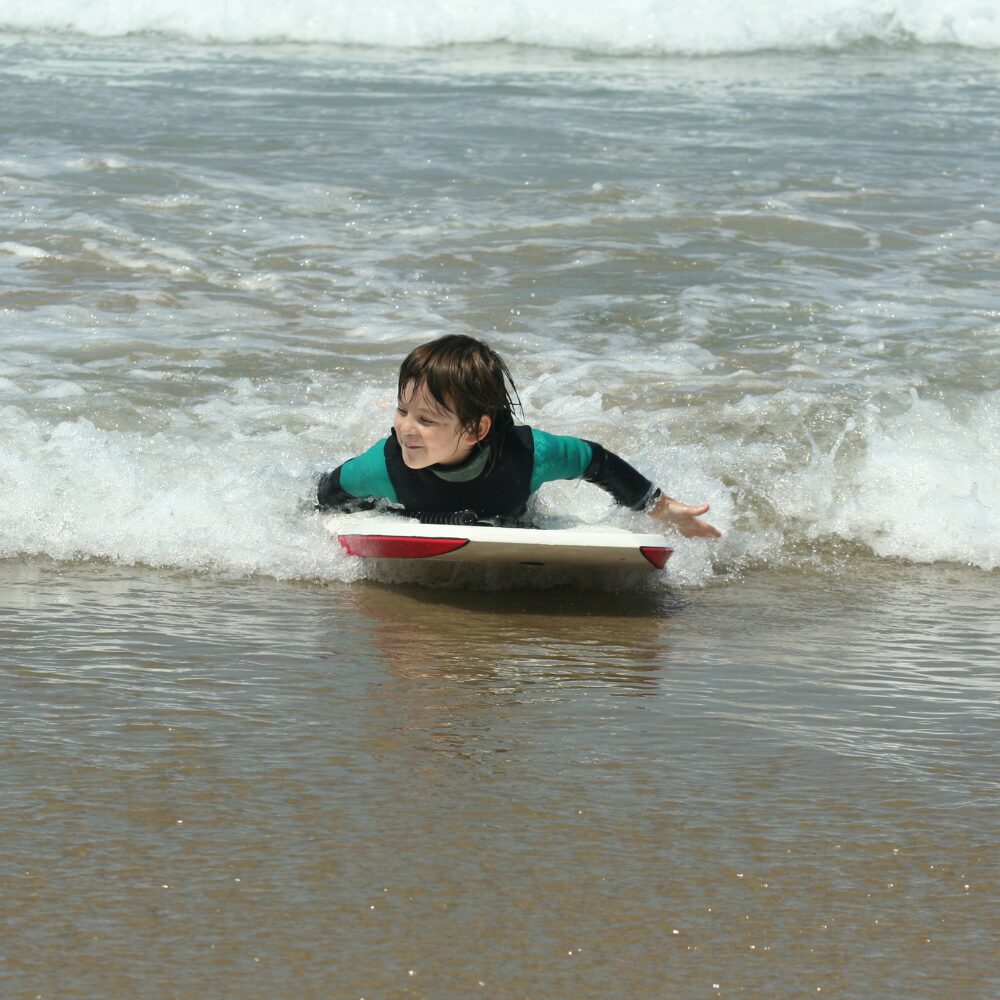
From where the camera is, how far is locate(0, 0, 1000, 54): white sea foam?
19.5 meters

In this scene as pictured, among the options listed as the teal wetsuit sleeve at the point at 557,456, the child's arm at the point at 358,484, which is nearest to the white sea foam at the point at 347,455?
the child's arm at the point at 358,484

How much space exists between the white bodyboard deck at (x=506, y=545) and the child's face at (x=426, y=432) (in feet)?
0.69

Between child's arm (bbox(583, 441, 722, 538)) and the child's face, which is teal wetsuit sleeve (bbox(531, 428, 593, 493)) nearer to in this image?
child's arm (bbox(583, 441, 722, 538))

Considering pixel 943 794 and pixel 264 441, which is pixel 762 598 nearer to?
pixel 943 794

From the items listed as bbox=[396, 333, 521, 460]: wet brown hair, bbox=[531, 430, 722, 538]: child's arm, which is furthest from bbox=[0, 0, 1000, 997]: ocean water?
bbox=[396, 333, 521, 460]: wet brown hair

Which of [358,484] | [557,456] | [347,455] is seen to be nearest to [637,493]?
[557,456]

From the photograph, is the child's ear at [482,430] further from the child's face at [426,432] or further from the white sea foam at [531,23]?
the white sea foam at [531,23]

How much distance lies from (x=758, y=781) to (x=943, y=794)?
37 cm

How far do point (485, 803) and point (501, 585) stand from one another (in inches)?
72.4

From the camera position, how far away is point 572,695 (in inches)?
142

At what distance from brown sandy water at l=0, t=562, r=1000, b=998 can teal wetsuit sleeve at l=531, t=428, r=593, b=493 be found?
51 centimetres

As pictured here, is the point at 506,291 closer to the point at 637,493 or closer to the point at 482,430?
the point at 637,493

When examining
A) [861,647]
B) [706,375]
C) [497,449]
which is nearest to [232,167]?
[706,375]

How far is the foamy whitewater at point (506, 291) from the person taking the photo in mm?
5422
